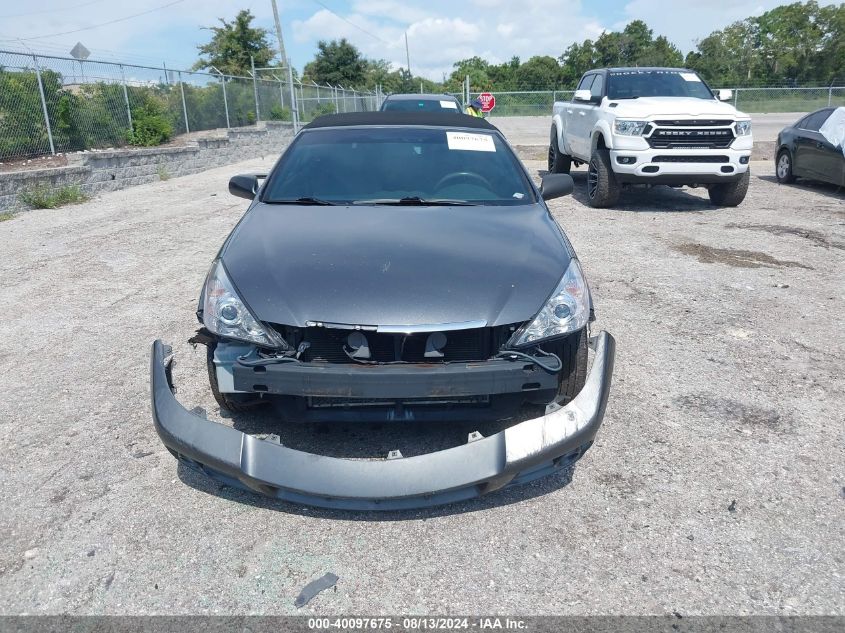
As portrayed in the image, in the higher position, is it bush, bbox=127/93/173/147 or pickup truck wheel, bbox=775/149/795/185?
bush, bbox=127/93/173/147

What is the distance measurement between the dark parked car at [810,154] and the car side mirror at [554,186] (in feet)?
26.4

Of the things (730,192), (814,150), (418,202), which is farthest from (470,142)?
(814,150)

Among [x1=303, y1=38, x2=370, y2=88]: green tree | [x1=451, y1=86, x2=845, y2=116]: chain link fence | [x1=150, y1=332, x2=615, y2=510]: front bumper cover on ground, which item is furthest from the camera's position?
[x1=303, y1=38, x2=370, y2=88]: green tree

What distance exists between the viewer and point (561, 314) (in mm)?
2809

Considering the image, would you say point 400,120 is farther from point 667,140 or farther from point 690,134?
point 690,134

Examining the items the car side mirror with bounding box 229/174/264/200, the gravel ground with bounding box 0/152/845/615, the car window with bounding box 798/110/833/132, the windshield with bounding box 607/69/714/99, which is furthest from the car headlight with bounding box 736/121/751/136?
the car side mirror with bounding box 229/174/264/200

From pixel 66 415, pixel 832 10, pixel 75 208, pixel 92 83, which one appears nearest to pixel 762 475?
pixel 66 415

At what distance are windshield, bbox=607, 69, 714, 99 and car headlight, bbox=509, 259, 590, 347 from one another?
811 cm

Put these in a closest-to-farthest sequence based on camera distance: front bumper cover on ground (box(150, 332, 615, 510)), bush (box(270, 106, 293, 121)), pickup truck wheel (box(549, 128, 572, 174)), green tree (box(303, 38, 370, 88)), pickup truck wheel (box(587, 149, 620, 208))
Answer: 1. front bumper cover on ground (box(150, 332, 615, 510))
2. pickup truck wheel (box(587, 149, 620, 208))
3. pickup truck wheel (box(549, 128, 572, 174))
4. bush (box(270, 106, 293, 121))
5. green tree (box(303, 38, 370, 88))

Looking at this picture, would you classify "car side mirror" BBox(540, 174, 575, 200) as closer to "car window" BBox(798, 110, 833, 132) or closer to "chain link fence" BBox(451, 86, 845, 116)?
"car window" BBox(798, 110, 833, 132)

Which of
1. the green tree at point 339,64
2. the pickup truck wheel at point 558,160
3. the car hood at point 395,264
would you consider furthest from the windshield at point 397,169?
the green tree at point 339,64

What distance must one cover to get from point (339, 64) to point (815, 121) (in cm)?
4663

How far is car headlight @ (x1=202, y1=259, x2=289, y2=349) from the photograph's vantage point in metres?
2.71

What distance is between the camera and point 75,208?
10711mm
